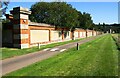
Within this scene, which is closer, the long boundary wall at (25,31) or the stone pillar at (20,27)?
the stone pillar at (20,27)

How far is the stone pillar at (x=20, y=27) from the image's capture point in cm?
3023

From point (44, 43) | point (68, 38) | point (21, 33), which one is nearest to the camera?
point (21, 33)

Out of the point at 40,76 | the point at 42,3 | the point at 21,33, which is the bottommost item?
the point at 40,76

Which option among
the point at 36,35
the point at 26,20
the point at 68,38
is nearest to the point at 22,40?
the point at 26,20

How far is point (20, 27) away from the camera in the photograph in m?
30.4

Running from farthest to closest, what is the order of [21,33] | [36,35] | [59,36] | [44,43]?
1. [59,36]
2. [44,43]
3. [36,35]
4. [21,33]

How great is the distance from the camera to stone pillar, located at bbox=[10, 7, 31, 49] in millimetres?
30231

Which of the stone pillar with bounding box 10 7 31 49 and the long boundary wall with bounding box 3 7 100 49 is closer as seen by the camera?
the stone pillar with bounding box 10 7 31 49

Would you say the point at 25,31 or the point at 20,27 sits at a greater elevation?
the point at 20,27

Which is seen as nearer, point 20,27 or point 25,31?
point 20,27

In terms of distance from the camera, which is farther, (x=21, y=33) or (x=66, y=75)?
(x=21, y=33)

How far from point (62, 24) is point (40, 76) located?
42.3 m

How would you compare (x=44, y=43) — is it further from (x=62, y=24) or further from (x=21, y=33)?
(x=62, y=24)

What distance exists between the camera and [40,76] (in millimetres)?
11820
